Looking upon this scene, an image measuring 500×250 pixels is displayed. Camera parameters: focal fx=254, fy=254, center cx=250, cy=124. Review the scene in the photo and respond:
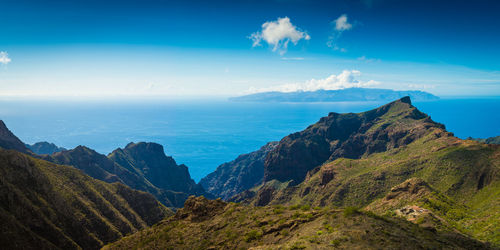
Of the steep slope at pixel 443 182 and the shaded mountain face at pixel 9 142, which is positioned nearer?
the steep slope at pixel 443 182

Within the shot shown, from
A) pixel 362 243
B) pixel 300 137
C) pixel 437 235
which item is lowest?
pixel 300 137

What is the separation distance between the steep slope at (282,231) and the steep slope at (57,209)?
56.6ft

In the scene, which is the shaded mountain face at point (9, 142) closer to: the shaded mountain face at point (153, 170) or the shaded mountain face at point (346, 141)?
the shaded mountain face at point (153, 170)

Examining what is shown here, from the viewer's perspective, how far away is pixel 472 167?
2399 inches

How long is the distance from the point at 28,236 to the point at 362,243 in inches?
1991

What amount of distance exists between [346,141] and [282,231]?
15787 centimetres

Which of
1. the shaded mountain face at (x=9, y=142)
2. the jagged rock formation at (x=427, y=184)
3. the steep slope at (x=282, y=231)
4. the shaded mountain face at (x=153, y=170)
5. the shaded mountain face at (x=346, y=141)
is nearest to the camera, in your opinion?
the steep slope at (x=282, y=231)

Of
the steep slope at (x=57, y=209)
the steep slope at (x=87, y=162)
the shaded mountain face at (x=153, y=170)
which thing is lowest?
the shaded mountain face at (x=153, y=170)

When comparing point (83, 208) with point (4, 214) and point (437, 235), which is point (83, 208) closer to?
point (4, 214)

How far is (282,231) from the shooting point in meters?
25.8

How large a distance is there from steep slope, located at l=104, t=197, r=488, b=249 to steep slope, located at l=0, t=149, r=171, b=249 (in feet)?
56.6

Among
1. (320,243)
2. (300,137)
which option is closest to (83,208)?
(320,243)

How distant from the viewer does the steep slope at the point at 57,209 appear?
42969mm

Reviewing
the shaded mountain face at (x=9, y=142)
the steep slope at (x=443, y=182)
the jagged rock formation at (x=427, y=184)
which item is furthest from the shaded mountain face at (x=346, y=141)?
the shaded mountain face at (x=9, y=142)
